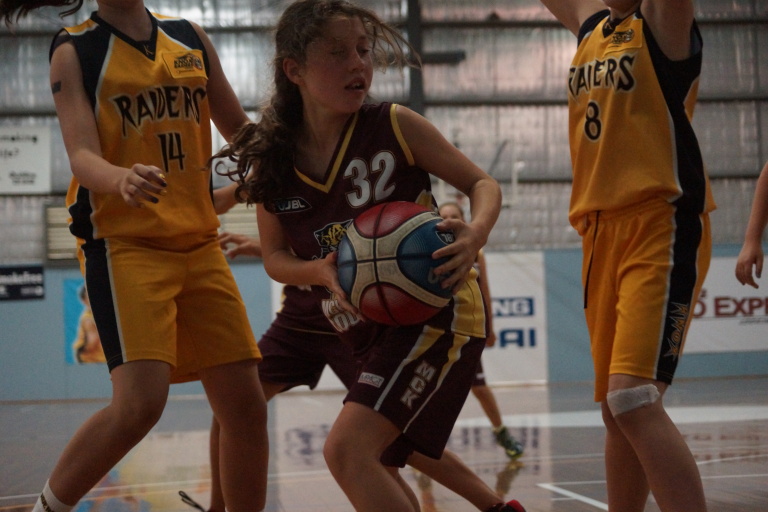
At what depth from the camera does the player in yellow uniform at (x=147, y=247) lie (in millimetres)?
2506

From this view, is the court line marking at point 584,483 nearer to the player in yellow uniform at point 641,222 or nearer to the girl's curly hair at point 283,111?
the player in yellow uniform at point 641,222

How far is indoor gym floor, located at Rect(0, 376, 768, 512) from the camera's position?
4.39m

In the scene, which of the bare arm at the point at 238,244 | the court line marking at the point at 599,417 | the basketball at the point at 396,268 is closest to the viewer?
the basketball at the point at 396,268

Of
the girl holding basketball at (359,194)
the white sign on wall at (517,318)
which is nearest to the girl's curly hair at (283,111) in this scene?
the girl holding basketball at (359,194)

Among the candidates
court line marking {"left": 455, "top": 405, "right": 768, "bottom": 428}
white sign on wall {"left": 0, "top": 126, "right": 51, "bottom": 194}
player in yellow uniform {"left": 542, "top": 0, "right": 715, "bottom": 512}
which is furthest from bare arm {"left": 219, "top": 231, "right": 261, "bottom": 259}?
white sign on wall {"left": 0, "top": 126, "right": 51, "bottom": 194}

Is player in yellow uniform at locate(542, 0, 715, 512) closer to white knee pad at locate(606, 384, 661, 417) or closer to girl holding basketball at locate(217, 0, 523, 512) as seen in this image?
white knee pad at locate(606, 384, 661, 417)

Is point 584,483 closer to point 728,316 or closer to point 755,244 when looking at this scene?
point 755,244

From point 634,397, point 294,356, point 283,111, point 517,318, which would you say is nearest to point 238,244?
point 294,356

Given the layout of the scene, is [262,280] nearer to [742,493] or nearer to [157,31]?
[742,493]

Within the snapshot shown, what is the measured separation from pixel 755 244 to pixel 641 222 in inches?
25.7

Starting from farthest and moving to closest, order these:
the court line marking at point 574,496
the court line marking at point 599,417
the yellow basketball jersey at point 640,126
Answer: the court line marking at point 599,417, the court line marking at point 574,496, the yellow basketball jersey at point 640,126

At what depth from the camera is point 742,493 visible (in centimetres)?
430

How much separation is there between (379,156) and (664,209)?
83cm

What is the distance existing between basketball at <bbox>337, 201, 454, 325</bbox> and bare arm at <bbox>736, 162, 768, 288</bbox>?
1181 millimetres
